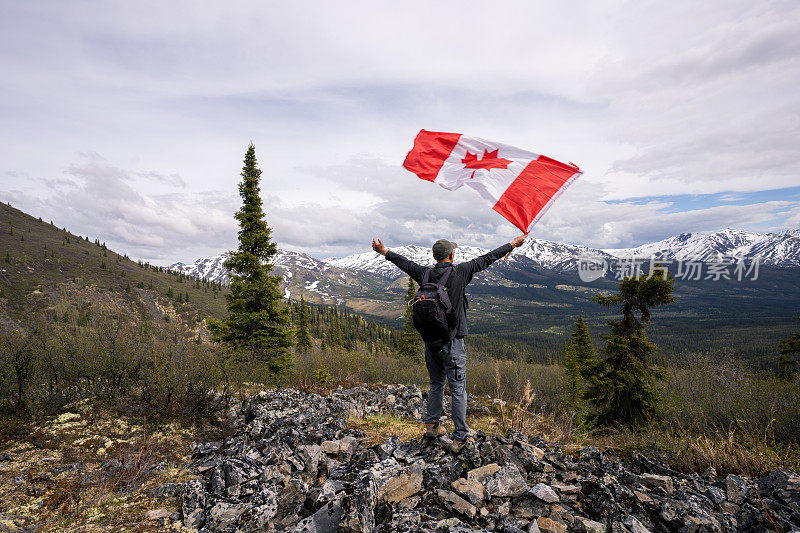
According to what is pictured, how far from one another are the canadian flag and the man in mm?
1498

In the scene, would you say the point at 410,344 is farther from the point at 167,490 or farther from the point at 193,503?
the point at 193,503

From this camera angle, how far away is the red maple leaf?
22.6 feet

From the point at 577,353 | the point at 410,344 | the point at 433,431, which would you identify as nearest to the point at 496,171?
the point at 433,431

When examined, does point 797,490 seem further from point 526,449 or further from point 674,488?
point 526,449

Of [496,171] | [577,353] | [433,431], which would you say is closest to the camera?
[433,431]

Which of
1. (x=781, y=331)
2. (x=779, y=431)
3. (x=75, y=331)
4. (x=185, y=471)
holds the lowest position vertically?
(x=781, y=331)

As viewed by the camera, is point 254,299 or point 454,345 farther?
point 254,299

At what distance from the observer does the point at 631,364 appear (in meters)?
14.1

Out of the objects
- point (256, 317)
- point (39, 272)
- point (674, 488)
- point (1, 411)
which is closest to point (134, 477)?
point (1, 411)

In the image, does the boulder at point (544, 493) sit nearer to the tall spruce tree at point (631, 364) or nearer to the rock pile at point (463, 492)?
the rock pile at point (463, 492)

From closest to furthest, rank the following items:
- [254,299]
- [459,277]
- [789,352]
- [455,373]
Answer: [459,277] < [455,373] < [254,299] < [789,352]

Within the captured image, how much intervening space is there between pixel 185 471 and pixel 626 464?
6.55m

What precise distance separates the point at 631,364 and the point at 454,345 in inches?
522

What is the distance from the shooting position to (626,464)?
4938 millimetres
